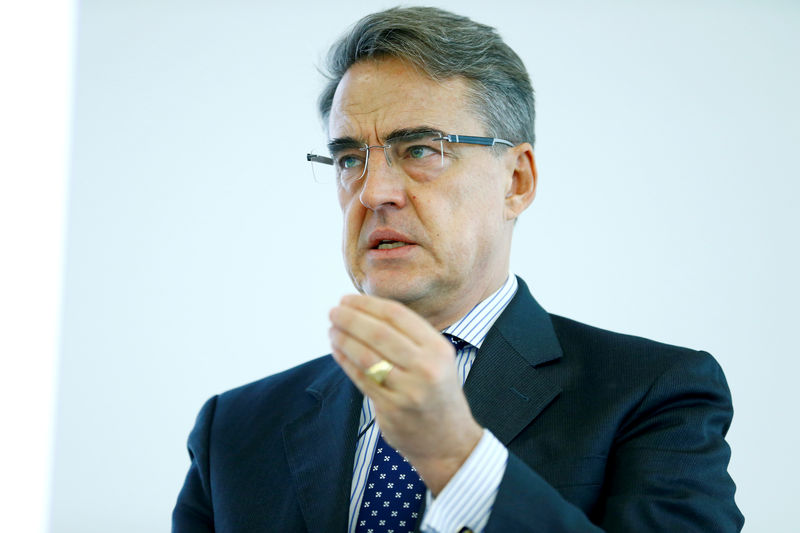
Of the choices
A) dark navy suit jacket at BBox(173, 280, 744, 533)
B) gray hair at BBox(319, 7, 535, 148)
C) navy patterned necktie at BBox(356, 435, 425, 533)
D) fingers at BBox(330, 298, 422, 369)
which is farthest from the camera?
gray hair at BBox(319, 7, 535, 148)

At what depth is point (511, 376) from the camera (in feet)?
6.31

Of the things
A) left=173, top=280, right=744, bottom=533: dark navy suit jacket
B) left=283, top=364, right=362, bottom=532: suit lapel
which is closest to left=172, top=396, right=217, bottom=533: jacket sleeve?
left=173, top=280, right=744, bottom=533: dark navy suit jacket

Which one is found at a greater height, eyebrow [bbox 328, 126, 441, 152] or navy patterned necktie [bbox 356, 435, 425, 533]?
eyebrow [bbox 328, 126, 441, 152]

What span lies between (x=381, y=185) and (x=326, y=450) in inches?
25.6

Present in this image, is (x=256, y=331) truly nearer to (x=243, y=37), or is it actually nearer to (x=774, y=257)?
(x=243, y=37)

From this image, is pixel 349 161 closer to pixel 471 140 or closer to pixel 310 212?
pixel 471 140

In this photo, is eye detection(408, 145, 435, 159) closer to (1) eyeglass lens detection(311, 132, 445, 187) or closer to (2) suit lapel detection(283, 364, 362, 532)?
(1) eyeglass lens detection(311, 132, 445, 187)

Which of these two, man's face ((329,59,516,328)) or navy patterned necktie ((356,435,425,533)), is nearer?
navy patterned necktie ((356,435,425,533))

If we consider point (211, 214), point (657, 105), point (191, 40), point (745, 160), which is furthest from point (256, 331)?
point (745, 160)

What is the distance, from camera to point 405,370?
4.32 ft

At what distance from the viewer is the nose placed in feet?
6.62

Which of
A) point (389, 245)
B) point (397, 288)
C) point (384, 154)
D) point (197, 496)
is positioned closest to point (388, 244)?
point (389, 245)

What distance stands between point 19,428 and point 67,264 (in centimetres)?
72

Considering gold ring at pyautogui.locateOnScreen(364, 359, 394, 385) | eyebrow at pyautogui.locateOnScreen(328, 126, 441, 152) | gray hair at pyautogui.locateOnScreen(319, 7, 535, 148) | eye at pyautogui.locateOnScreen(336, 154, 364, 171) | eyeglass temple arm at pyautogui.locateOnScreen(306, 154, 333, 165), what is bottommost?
gold ring at pyautogui.locateOnScreen(364, 359, 394, 385)
